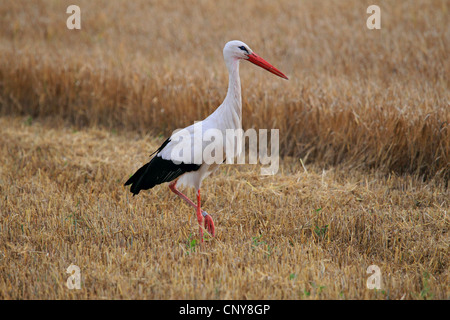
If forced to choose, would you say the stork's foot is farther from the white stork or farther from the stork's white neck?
the stork's white neck

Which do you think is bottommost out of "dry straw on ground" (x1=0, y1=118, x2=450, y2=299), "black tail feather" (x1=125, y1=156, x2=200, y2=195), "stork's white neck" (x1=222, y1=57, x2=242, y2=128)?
"dry straw on ground" (x1=0, y1=118, x2=450, y2=299)

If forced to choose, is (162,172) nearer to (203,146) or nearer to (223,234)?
(203,146)

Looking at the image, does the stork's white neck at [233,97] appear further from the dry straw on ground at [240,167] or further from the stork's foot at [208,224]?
the dry straw on ground at [240,167]

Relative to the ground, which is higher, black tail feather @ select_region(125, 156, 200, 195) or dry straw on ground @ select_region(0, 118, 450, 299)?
black tail feather @ select_region(125, 156, 200, 195)

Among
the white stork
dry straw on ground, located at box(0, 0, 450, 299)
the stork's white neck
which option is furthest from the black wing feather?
the stork's white neck

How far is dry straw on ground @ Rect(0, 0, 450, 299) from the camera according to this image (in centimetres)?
388

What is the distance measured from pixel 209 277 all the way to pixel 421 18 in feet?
28.7

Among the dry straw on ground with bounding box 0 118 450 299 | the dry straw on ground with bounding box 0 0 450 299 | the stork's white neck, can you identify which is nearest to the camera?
the dry straw on ground with bounding box 0 118 450 299

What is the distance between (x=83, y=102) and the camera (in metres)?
8.23

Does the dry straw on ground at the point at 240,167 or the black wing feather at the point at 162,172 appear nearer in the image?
the dry straw on ground at the point at 240,167

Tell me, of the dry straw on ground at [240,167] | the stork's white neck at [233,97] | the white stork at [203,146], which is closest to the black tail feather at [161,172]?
the white stork at [203,146]

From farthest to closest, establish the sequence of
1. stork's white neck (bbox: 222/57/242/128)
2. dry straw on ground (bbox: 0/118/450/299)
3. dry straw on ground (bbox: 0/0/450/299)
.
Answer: stork's white neck (bbox: 222/57/242/128)
dry straw on ground (bbox: 0/0/450/299)
dry straw on ground (bbox: 0/118/450/299)

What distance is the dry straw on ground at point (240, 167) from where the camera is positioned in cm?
388

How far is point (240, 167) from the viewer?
6.31 metres
